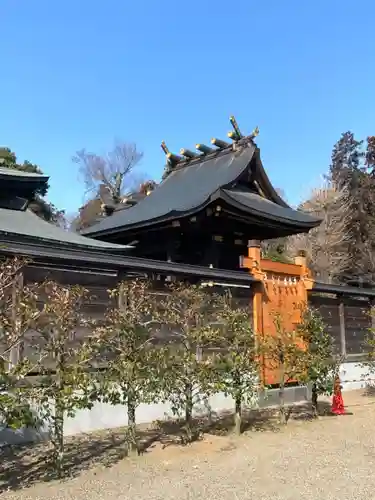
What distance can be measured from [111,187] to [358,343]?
36.7 meters

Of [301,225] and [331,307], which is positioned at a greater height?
[301,225]

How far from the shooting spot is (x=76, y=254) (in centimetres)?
843

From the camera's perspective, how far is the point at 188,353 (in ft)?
23.9

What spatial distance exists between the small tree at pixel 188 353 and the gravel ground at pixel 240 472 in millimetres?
649

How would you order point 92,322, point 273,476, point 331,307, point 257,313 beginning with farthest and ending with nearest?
point 331,307
point 257,313
point 92,322
point 273,476

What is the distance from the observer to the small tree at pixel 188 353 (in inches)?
283

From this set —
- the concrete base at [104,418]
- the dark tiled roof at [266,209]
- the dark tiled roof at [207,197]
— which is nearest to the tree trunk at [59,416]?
the concrete base at [104,418]

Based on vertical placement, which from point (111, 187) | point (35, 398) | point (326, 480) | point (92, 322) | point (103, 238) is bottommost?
point (326, 480)

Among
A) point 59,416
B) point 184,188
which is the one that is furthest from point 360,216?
point 59,416

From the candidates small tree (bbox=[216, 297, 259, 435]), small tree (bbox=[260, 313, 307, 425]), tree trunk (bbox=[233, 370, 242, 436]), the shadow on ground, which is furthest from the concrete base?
small tree (bbox=[260, 313, 307, 425])

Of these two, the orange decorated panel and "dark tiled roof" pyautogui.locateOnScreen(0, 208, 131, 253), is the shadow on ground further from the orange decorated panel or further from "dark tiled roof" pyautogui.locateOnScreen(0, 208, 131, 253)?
"dark tiled roof" pyautogui.locateOnScreen(0, 208, 131, 253)

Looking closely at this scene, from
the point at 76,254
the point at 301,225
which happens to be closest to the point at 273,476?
the point at 76,254

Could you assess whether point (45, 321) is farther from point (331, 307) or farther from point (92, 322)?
point (331, 307)

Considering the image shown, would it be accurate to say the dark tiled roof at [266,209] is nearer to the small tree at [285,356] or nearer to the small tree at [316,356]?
the small tree at [316,356]
